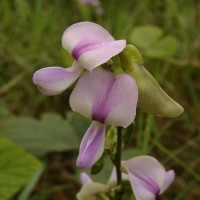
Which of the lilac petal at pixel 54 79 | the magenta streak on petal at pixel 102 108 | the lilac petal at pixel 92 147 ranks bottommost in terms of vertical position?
the lilac petal at pixel 92 147

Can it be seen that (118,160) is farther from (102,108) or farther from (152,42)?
(152,42)

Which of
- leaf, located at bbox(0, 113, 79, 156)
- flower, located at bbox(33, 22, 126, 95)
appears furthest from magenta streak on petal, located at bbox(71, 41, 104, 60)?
leaf, located at bbox(0, 113, 79, 156)

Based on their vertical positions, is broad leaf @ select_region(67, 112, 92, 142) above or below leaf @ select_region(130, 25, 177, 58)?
above

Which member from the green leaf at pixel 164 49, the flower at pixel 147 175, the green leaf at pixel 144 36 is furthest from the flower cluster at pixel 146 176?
the green leaf at pixel 144 36

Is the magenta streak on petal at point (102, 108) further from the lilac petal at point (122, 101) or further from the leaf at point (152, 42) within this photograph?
the leaf at point (152, 42)

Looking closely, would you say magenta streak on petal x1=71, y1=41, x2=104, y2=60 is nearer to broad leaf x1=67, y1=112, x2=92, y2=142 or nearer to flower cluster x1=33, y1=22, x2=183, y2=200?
flower cluster x1=33, y1=22, x2=183, y2=200

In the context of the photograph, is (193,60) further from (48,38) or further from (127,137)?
(127,137)
